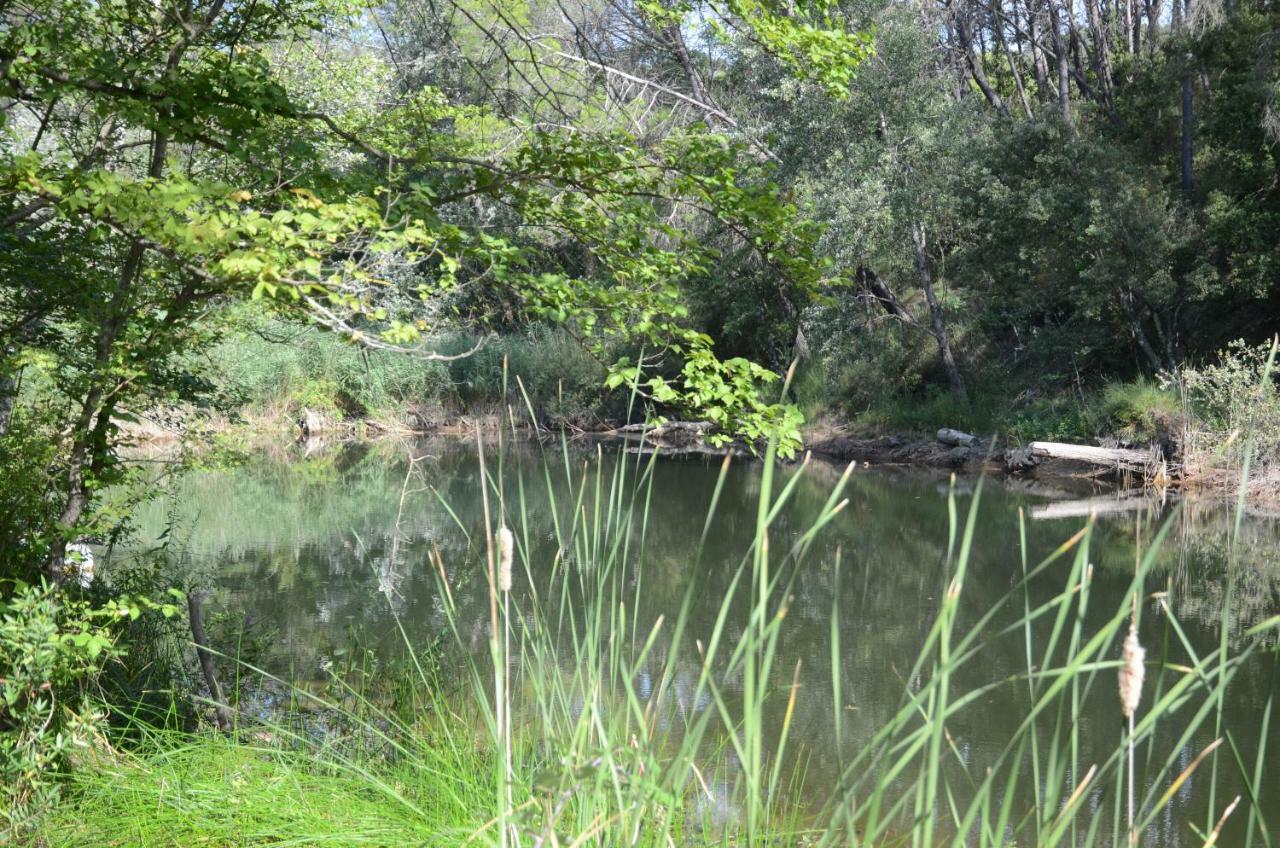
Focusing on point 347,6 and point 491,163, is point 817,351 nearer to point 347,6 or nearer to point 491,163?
point 347,6

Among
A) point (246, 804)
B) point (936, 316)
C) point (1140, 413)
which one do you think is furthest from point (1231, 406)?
point (246, 804)

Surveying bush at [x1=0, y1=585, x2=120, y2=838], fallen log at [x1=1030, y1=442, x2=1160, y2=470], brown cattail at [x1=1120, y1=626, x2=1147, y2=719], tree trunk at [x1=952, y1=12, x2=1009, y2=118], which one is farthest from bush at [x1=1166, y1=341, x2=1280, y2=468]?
brown cattail at [x1=1120, y1=626, x2=1147, y2=719]

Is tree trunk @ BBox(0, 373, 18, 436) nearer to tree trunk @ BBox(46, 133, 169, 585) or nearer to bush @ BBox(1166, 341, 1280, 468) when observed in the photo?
tree trunk @ BBox(46, 133, 169, 585)

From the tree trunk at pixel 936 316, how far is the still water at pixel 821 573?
2.47 m

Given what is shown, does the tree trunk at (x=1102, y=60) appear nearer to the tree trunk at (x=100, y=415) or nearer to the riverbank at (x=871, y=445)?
the riverbank at (x=871, y=445)

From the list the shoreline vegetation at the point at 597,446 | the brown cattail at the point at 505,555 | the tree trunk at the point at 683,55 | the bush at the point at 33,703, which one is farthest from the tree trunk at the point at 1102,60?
the brown cattail at the point at 505,555

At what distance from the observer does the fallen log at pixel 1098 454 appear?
1404 centimetres

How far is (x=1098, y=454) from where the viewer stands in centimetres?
1453

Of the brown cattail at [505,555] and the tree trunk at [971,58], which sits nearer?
the brown cattail at [505,555]

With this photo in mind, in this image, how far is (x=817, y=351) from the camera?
1991 cm

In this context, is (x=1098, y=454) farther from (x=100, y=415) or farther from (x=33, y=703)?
(x=33, y=703)

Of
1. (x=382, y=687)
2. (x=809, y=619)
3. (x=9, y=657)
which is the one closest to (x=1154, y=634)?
(x=809, y=619)

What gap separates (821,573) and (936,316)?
30.8 feet

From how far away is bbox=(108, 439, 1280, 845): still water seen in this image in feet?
18.4
